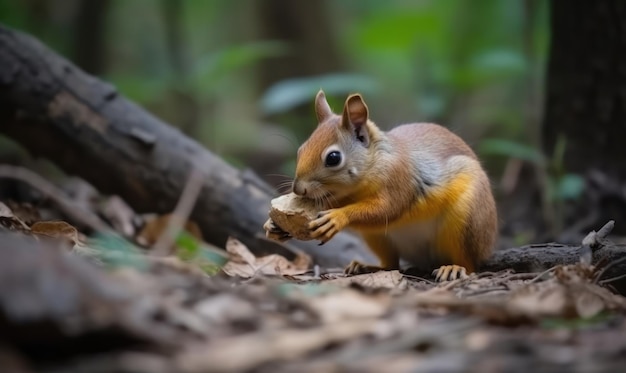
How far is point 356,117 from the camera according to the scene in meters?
4.32

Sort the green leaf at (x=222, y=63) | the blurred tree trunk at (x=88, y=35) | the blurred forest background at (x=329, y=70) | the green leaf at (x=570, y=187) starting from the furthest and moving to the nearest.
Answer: the blurred tree trunk at (x=88, y=35) < the blurred forest background at (x=329, y=70) < the green leaf at (x=222, y=63) < the green leaf at (x=570, y=187)

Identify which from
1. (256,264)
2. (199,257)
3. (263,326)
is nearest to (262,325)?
(263,326)

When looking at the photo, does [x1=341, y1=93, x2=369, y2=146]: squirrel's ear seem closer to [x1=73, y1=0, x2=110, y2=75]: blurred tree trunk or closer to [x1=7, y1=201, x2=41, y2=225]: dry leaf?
[x1=7, y1=201, x2=41, y2=225]: dry leaf

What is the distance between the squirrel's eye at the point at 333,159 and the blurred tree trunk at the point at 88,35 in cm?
655

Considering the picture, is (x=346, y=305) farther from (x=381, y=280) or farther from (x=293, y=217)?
(x=293, y=217)

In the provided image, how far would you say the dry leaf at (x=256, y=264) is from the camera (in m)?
4.31

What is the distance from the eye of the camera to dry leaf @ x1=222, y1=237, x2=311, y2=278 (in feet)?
14.1

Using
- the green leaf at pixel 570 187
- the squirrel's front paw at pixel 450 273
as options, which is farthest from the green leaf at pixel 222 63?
the squirrel's front paw at pixel 450 273

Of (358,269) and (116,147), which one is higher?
(116,147)

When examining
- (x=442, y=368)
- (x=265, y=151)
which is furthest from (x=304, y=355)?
(x=265, y=151)

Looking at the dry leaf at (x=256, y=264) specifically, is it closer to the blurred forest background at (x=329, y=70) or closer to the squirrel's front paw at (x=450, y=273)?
the squirrel's front paw at (x=450, y=273)

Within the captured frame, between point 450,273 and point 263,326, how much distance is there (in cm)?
206

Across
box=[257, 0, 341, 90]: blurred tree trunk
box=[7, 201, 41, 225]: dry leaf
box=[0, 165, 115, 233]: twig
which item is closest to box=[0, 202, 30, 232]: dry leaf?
box=[0, 165, 115, 233]: twig

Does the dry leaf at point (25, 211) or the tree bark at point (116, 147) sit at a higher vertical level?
the tree bark at point (116, 147)
